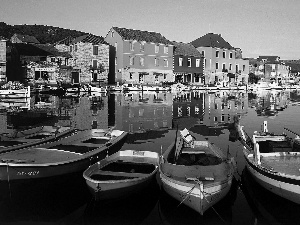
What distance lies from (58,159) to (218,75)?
75.5 m

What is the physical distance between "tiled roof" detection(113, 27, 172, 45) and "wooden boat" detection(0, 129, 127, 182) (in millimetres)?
53923

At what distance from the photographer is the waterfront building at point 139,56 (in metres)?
68.1

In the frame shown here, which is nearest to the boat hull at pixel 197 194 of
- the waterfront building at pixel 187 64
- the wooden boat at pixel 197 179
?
the wooden boat at pixel 197 179

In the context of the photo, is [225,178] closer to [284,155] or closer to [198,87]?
[284,155]

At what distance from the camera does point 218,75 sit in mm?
84625

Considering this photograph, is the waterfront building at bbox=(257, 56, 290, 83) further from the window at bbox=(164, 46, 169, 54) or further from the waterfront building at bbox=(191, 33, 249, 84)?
the window at bbox=(164, 46, 169, 54)

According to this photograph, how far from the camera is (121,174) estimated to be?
11.2m

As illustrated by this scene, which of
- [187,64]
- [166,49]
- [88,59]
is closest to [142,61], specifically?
[166,49]

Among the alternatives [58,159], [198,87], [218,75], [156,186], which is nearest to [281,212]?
[156,186]

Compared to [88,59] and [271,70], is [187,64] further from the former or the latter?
[271,70]

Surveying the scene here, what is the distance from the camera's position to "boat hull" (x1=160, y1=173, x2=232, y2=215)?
941 centimetres

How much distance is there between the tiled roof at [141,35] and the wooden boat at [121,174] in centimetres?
5683

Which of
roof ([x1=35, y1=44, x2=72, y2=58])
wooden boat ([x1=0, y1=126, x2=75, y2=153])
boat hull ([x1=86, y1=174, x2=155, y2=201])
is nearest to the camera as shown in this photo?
boat hull ([x1=86, y1=174, x2=155, y2=201])

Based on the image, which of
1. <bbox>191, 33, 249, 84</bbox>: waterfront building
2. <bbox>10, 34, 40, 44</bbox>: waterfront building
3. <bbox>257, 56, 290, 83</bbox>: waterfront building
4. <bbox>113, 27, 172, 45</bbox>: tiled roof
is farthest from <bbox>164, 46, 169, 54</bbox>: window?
<bbox>257, 56, 290, 83</bbox>: waterfront building
